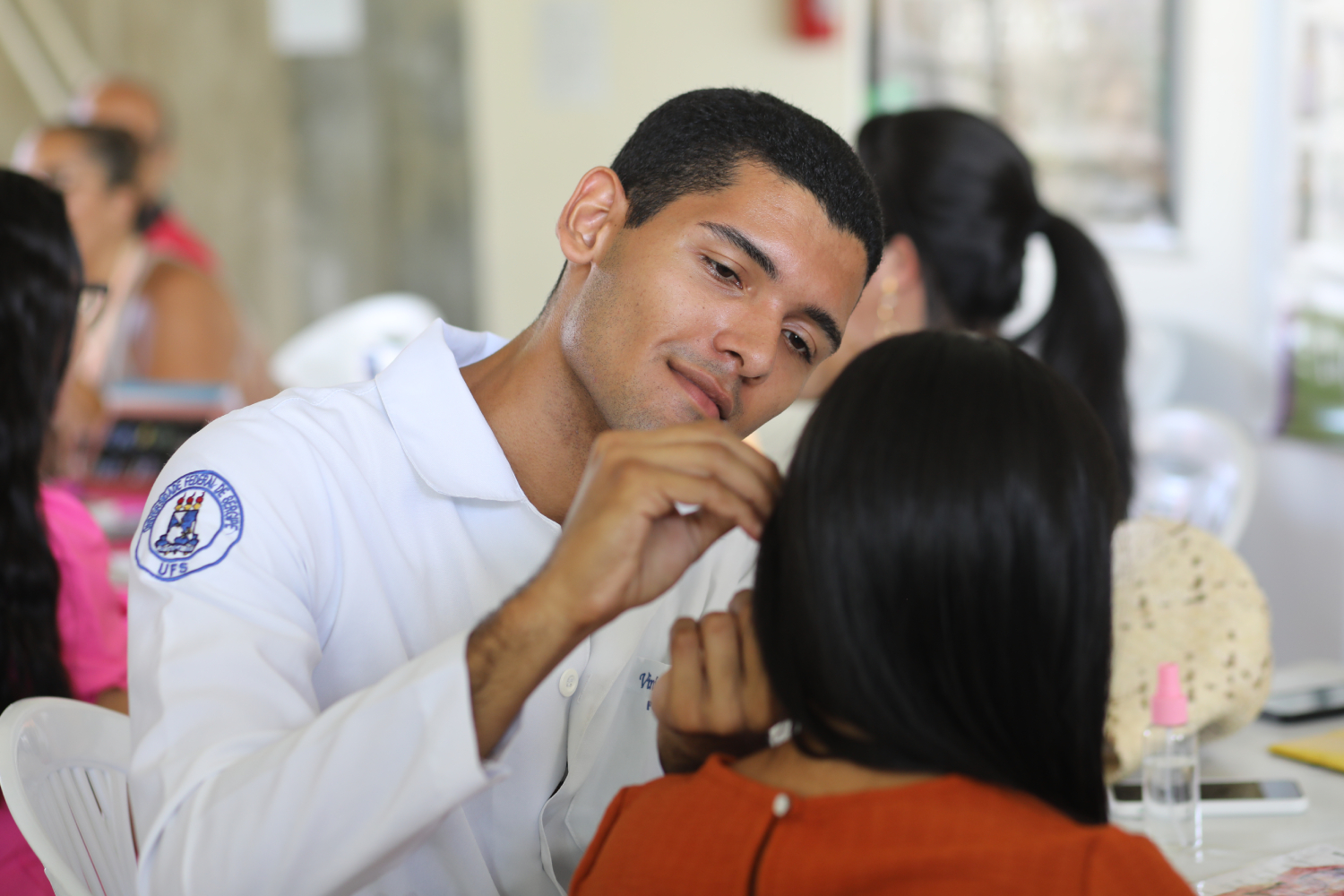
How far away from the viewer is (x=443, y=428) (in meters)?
1.22

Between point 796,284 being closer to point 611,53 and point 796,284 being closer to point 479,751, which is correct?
point 479,751

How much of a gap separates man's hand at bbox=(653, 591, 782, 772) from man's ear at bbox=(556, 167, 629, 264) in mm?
485

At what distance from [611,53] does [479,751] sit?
3696mm

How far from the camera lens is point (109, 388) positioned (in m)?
3.12

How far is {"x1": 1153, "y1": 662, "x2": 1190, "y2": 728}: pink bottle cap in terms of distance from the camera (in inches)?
48.7

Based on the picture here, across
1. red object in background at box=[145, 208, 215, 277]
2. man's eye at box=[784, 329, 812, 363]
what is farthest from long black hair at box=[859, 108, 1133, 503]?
red object in background at box=[145, 208, 215, 277]

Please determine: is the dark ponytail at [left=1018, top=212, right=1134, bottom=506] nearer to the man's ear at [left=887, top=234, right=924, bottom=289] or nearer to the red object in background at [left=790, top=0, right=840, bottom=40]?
the man's ear at [left=887, top=234, right=924, bottom=289]

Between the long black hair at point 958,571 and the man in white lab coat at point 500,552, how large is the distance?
3.4 inches

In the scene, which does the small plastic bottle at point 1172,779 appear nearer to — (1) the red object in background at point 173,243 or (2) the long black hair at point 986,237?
(2) the long black hair at point 986,237

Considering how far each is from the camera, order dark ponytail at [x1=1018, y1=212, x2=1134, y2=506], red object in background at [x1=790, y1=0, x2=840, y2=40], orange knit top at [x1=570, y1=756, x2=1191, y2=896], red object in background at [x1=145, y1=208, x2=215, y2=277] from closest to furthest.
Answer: orange knit top at [x1=570, y1=756, x2=1191, y2=896] < dark ponytail at [x1=1018, y1=212, x2=1134, y2=506] < red object in background at [x1=145, y1=208, x2=215, y2=277] < red object in background at [x1=790, y1=0, x2=840, y2=40]

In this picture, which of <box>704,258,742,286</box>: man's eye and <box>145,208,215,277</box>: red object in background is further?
<box>145,208,215,277</box>: red object in background

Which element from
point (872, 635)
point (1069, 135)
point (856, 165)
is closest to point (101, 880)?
point (872, 635)

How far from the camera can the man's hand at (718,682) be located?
35.4 inches

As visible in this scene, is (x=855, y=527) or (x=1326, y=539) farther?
(x=1326, y=539)
